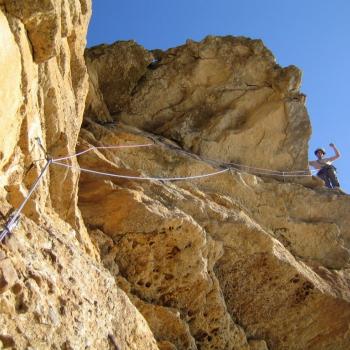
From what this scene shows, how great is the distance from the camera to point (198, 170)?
9.55 m

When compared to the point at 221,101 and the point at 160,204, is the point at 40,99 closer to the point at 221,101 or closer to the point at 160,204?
the point at 160,204

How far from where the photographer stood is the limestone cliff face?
4762 mm

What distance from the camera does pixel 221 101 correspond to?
1132 centimetres

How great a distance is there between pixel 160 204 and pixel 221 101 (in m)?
4.36

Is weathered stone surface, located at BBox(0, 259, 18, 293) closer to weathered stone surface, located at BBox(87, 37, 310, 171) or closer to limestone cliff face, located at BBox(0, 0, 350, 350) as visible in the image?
limestone cliff face, located at BBox(0, 0, 350, 350)

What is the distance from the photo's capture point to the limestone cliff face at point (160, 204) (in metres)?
4.76

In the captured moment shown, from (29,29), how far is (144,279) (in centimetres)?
334

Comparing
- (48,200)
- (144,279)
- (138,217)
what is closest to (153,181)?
(138,217)

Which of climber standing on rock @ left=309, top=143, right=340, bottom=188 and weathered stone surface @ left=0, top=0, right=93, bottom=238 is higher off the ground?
climber standing on rock @ left=309, top=143, right=340, bottom=188

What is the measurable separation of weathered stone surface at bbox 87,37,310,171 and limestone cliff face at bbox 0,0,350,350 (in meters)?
0.03

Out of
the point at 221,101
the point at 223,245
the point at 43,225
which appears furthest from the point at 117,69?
the point at 43,225

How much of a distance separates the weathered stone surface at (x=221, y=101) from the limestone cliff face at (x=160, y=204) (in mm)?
29

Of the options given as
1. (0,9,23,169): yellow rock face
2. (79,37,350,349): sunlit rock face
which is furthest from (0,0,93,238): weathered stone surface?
(79,37,350,349): sunlit rock face

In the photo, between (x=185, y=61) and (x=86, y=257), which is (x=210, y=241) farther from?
(x=185, y=61)
